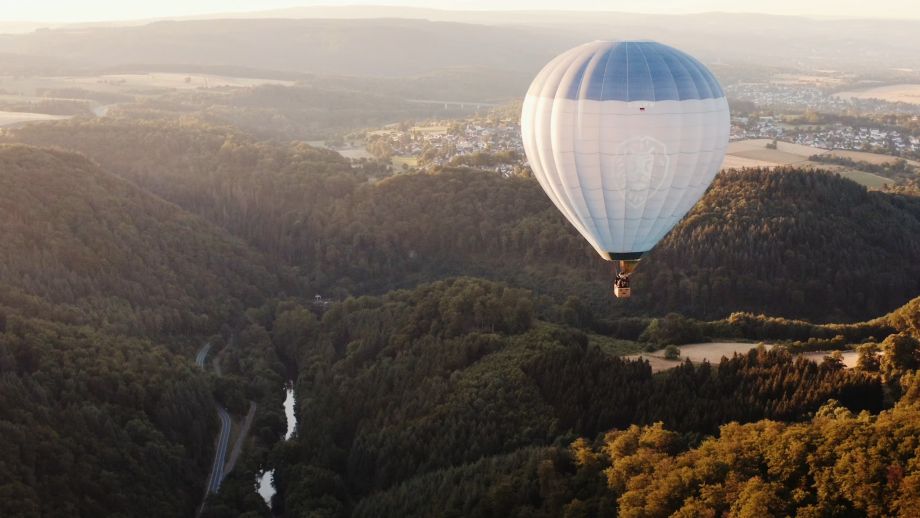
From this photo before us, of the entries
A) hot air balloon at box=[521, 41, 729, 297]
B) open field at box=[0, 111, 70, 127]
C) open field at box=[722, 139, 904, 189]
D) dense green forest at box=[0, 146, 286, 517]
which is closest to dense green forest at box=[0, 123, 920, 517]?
dense green forest at box=[0, 146, 286, 517]

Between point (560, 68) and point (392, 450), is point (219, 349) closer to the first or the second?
point (392, 450)

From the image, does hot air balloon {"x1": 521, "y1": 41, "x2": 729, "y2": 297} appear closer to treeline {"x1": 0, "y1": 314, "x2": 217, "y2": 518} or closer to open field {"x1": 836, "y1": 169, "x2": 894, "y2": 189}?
treeline {"x1": 0, "y1": 314, "x2": 217, "y2": 518}

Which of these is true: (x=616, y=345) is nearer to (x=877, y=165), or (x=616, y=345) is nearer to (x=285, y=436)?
(x=285, y=436)

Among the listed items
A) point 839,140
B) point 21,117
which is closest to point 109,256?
point 21,117

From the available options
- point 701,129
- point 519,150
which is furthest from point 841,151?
point 701,129

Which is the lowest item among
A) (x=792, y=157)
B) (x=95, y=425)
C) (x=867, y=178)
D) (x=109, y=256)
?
(x=95, y=425)

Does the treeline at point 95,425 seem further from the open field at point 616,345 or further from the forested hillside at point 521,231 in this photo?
the forested hillside at point 521,231

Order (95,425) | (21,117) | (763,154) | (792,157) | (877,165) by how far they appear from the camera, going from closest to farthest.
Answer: (95,425), (877,165), (763,154), (792,157), (21,117)
